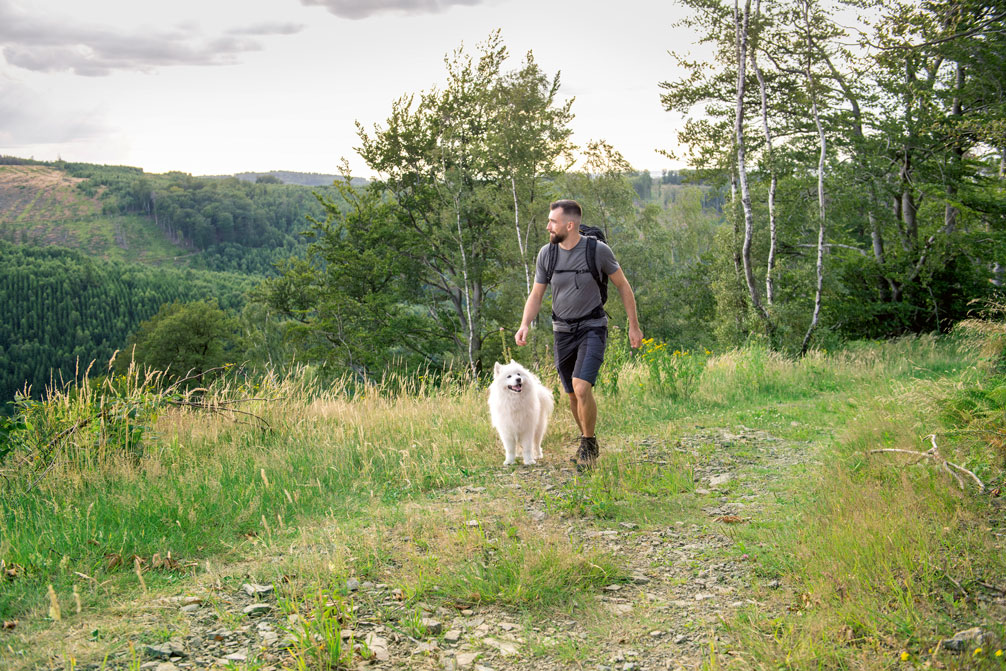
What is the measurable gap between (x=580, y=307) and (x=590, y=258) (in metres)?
0.47

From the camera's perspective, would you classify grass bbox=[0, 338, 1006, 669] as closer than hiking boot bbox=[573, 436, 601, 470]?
Yes

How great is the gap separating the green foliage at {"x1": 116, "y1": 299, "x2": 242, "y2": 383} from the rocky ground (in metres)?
50.8

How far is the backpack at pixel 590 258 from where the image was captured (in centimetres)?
600

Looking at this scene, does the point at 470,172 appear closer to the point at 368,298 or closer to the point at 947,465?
the point at 368,298

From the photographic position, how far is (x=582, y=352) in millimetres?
6078

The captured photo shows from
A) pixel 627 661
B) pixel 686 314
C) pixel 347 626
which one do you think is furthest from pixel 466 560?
pixel 686 314

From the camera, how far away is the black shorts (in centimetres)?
597

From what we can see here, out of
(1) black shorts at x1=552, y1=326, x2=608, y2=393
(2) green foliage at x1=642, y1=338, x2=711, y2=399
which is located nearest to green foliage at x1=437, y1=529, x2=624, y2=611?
(1) black shorts at x1=552, y1=326, x2=608, y2=393

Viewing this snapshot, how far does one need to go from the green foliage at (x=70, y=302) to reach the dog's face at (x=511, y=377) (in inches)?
3770

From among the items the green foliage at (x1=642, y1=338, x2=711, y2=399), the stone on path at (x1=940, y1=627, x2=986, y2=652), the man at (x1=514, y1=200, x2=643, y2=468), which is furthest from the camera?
the green foliage at (x1=642, y1=338, x2=711, y2=399)

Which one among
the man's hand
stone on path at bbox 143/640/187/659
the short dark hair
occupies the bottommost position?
stone on path at bbox 143/640/187/659

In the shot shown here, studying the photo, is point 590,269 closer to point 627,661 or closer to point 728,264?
point 627,661

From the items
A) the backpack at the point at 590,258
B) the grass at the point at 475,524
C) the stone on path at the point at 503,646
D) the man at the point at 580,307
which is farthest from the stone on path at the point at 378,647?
the backpack at the point at 590,258

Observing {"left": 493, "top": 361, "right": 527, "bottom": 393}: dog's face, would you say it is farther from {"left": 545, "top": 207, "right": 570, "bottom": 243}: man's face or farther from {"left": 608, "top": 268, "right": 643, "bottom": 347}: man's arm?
{"left": 545, "top": 207, "right": 570, "bottom": 243}: man's face
